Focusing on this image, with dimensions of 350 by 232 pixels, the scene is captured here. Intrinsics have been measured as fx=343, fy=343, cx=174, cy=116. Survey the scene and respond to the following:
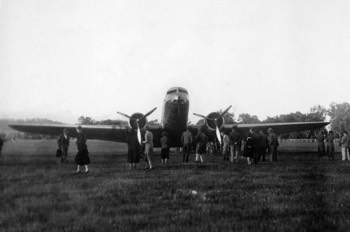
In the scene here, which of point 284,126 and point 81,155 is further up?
point 284,126

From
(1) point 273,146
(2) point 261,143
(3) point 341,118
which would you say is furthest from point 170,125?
(3) point 341,118

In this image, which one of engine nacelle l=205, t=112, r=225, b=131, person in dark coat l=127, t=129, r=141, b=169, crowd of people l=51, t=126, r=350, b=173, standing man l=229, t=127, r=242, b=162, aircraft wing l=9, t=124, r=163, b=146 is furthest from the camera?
aircraft wing l=9, t=124, r=163, b=146

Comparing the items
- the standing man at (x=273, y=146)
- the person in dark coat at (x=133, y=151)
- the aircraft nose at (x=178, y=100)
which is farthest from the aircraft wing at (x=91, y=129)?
the standing man at (x=273, y=146)

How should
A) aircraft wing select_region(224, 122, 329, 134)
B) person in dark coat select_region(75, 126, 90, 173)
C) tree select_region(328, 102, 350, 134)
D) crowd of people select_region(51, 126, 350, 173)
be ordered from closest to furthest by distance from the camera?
person in dark coat select_region(75, 126, 90, 173) < crowd of people select_region(51, 126, 350, 173) < aircraft wing select_region(224, 122, 329, 134) < tree select_region(328, 102, 350, 134)

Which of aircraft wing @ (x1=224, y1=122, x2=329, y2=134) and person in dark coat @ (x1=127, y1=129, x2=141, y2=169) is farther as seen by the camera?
aircraft wing @ (x1=224, y1=122, x2=329, y2=134)

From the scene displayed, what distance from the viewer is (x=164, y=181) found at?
33.9 ft

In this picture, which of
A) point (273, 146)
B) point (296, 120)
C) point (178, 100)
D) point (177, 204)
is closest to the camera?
point (177, 204)

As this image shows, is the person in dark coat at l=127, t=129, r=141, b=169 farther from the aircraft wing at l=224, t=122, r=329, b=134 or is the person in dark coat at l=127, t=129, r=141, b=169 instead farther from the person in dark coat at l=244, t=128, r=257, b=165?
the aircraft wing at l=224, t=122, r=329, b=134

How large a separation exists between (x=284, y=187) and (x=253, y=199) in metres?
1.91

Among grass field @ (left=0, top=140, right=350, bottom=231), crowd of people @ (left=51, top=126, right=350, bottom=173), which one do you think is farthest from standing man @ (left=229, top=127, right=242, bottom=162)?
grass field @ (left=0, top=140, right=350, bottom=231)

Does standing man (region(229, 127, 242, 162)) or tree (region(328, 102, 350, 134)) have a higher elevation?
tree (region(328, 102, 350, 134))

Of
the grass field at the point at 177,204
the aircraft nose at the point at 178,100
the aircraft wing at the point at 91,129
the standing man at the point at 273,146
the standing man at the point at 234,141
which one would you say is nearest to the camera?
the grass field at the point at 177,204

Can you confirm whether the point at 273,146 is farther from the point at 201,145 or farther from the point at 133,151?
the point at 133,151

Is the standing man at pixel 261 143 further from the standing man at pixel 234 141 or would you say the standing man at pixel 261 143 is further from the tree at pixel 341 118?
the tree at pixel 341 118
